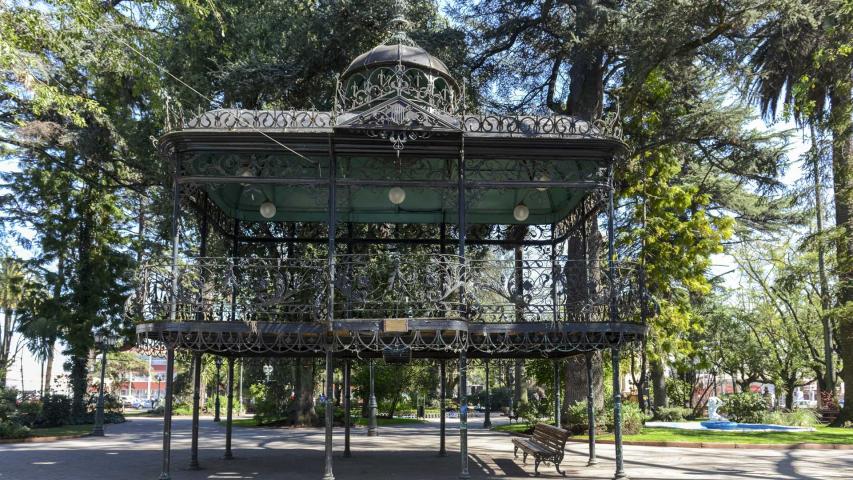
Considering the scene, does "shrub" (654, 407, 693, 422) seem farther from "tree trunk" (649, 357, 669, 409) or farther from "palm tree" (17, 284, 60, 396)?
"palm tree" (17, 284, 60, 396)

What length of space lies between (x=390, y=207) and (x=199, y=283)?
16.4 ft

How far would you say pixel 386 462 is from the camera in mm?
14156

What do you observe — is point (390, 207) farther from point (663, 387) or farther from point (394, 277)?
point (663, 387)

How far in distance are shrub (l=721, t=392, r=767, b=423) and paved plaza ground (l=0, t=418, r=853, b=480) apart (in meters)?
9.20

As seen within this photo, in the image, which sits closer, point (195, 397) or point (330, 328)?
point (330, 328)

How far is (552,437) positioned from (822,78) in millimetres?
13950

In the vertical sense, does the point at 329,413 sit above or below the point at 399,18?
below

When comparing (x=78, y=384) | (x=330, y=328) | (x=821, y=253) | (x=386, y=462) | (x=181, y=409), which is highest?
(x=821, y=253)

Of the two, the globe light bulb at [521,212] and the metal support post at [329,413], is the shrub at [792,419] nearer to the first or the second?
the globe light bulb at [521,212]

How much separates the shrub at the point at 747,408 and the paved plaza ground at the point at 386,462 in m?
9.20

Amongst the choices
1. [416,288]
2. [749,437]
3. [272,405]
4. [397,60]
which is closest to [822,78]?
[749,437]

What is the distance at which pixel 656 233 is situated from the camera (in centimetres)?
2344

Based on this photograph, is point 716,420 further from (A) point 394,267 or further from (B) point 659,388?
(A) point 394,267

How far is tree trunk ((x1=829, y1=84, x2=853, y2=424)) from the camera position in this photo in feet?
53.2
